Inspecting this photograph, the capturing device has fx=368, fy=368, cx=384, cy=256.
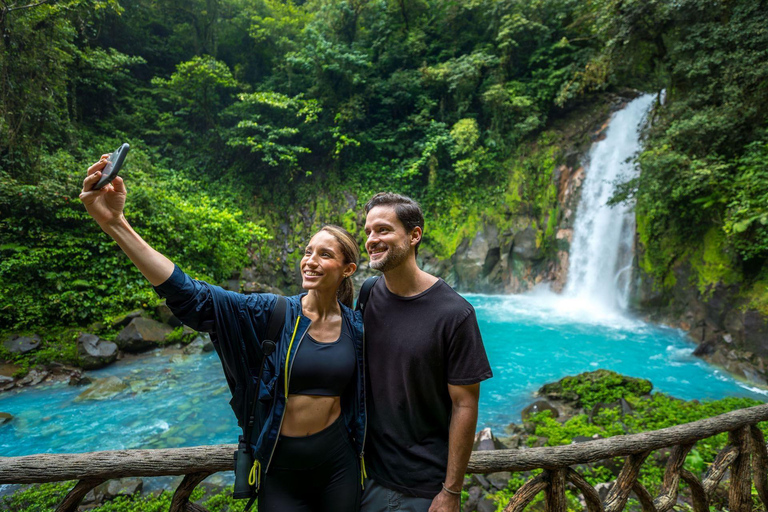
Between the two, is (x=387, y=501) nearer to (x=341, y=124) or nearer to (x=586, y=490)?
(x=586, y=490)

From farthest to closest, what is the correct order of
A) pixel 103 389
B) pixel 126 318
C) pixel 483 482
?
1. pixel 126 318
2. pixel 103 389
3. pixel 483 482

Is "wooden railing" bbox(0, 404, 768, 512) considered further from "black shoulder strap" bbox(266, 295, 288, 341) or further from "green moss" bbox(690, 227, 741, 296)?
"green moss" bbox(690, 227, 741, 296)

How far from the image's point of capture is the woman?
1.38m

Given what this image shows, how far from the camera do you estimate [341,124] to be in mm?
16531

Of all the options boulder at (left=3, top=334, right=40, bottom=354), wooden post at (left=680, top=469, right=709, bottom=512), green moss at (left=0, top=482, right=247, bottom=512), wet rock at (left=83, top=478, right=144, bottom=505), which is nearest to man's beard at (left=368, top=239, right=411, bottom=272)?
wooden post at (left=680, top=469, right=709, bottom=512)

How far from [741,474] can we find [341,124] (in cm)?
1642

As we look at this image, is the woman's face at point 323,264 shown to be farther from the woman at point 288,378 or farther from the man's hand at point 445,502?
the man's hand at point 445,502

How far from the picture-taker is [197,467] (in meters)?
1.68

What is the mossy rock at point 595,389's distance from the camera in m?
6.07

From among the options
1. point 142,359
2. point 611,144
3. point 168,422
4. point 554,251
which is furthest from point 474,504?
point 611,144

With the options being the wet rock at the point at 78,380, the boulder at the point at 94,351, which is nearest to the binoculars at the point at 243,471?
the wet rock at the point at 78,380

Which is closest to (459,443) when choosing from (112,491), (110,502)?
(110,502)

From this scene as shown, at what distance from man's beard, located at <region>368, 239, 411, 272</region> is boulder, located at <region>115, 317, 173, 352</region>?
8.31 meters

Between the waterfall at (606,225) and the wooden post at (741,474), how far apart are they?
9945 millimetres
